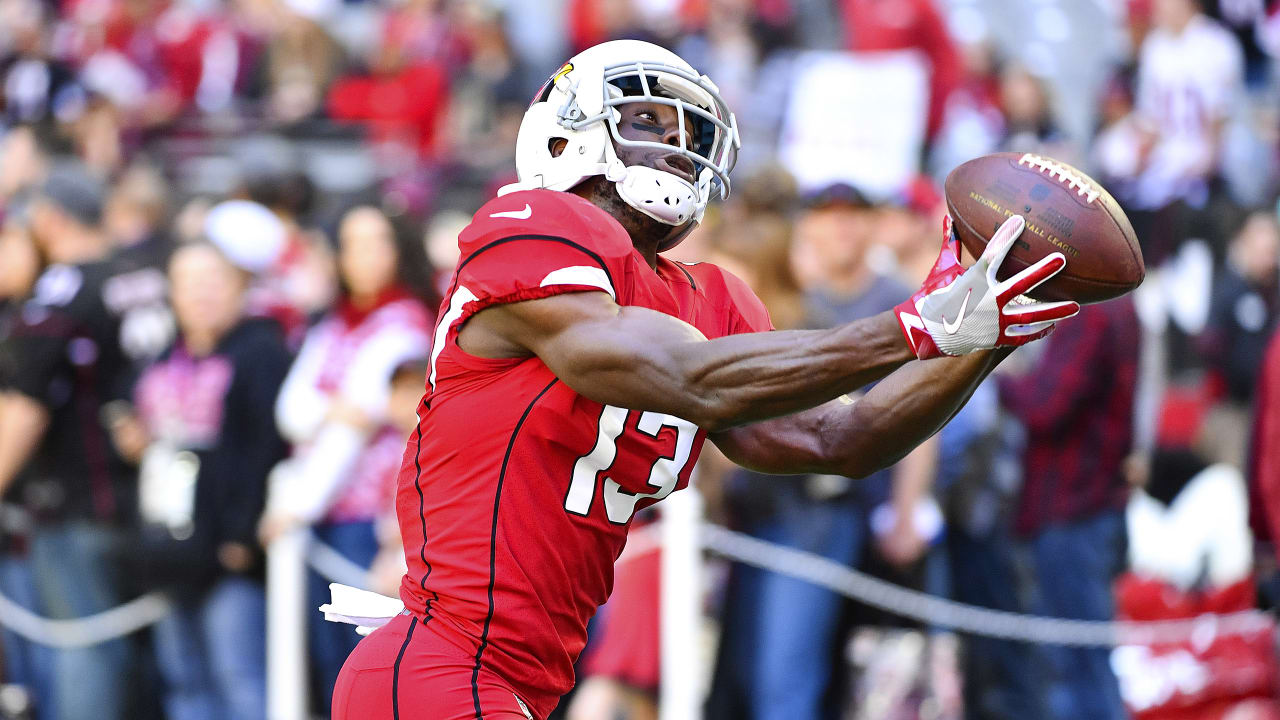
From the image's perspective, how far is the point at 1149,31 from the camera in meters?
9.44

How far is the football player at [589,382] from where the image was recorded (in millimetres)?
2549

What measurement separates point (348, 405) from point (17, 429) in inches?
59.1

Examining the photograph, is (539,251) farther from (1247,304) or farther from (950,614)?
(1247,304)

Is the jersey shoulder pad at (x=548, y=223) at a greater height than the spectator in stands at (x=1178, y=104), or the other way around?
the jersey shoulder pad at (x=548, y=223)

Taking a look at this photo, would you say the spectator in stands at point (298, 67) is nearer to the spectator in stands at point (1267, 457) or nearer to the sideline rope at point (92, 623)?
the sideline rope at point (92, 623)

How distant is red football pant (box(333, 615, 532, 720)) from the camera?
280 cm

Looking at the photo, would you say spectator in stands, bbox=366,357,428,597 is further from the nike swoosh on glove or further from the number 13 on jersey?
the nike swoosh on glove

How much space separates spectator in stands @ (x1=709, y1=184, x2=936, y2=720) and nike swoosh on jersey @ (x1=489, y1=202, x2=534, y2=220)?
255 cm

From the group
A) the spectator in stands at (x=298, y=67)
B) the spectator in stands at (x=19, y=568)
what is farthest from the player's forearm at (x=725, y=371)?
the spectator in stands at (x=298, y=67)

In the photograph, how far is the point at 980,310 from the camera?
7.99 ft

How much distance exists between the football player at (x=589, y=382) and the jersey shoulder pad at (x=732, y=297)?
0.04m

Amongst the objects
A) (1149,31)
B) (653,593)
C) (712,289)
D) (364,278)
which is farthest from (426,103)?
(712,289)

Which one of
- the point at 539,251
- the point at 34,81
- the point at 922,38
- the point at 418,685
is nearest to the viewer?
the point at 539,251

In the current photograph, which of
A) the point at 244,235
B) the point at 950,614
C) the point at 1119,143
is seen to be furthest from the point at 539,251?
the point at 1119,143
